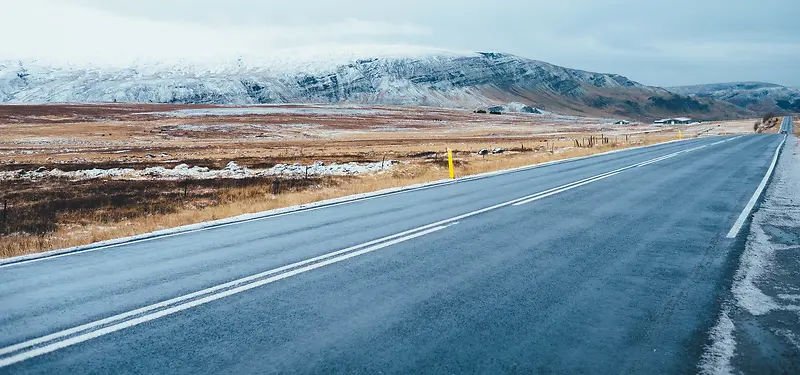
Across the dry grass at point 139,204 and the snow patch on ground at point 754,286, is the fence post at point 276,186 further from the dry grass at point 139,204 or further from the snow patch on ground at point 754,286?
the snow patch on ground at point 754,286

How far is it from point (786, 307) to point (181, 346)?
579cm

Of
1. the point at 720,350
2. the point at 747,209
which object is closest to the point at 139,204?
the point at 747,209

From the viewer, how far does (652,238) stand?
883 centimetres

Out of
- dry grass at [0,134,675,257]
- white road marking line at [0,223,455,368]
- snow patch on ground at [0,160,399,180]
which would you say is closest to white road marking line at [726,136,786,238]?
white road marking line at [0,223,455,368]

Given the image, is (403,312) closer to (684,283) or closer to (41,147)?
(684,283)

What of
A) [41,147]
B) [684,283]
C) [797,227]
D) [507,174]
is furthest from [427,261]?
[41,147]

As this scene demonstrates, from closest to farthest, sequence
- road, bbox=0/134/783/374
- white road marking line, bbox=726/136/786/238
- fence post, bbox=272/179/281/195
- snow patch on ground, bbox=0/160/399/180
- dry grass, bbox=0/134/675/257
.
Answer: road, bbox=0/134/783/374, white road marking line, bbox=726/136/786/238, dry grass, bbox=0/134/675/257, fence post, bbox=272/179/281/195, snow patch on ground, bbox=0/160/399/180

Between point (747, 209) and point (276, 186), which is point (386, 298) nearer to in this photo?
point (747, 209)

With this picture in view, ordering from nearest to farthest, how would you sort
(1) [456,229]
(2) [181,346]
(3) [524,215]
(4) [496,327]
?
(2) [181,346]
(4) [496,327]
(1) [456,229]
(3) [524,215]

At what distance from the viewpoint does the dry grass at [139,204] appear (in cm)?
1129

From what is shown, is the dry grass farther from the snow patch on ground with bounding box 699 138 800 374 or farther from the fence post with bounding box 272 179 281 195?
the snow patch on ground with bounding box 699 138 800 374

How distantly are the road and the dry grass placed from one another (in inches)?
95.5

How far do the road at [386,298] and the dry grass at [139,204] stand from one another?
2.43 meters

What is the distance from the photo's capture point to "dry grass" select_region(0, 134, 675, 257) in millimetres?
11289
